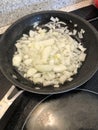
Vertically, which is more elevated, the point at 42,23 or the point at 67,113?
the point at 42,23

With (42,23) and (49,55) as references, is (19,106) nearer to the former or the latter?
(49,55)

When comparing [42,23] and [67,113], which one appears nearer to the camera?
[67,113]

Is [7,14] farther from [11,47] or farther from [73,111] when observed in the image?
[73,111]

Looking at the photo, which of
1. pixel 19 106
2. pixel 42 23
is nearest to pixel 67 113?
pixel 19 106

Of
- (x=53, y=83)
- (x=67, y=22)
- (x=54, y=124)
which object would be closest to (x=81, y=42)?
(x=67, y=22)

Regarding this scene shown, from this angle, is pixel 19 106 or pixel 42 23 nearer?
pixel 19 106
